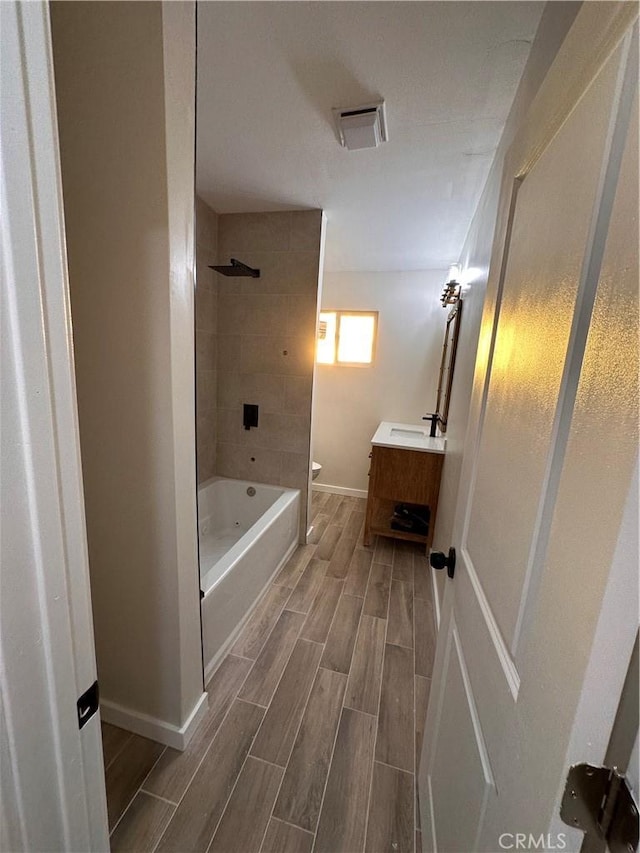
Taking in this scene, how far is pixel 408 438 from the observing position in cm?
302

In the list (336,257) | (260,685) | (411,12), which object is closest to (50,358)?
(411,12)

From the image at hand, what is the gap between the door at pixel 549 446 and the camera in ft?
1.20

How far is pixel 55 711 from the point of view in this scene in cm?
49

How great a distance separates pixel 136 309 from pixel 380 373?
2.93m

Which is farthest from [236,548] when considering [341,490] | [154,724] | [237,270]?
[341,490]

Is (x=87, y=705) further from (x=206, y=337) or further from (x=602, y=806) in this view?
(x=206, y=337)

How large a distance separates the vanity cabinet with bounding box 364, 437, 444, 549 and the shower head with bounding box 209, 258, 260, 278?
162 centimetres

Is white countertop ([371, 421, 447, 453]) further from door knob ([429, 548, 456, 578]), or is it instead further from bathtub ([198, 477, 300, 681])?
door knob ([429, 548, 456, 578])

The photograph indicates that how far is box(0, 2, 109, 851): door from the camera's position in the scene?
39cm

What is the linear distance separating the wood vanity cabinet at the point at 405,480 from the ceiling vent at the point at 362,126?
1.92 m

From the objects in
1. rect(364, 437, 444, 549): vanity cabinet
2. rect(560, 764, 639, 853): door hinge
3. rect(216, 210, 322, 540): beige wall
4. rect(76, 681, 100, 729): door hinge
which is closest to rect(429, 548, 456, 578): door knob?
rect(560, 764, 639, 853): door hinge

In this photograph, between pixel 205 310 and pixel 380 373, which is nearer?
pixel 205 310

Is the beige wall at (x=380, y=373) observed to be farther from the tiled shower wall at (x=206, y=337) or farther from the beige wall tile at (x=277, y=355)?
the tiled shower wall at (x=206, y=337)

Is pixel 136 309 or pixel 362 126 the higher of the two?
pixel 362 126
